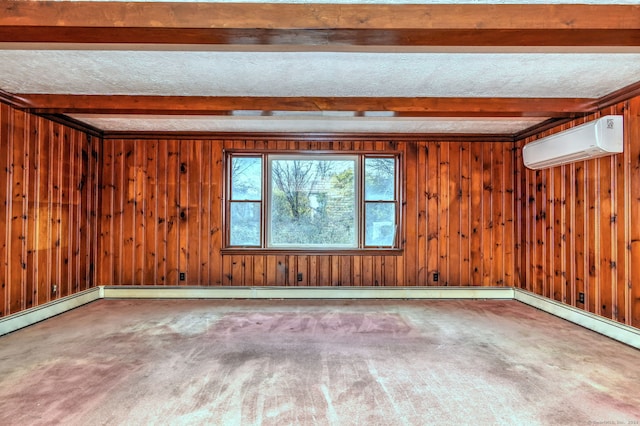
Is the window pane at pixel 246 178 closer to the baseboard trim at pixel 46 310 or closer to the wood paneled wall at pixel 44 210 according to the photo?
the wood paneled wall at pixel 44 210

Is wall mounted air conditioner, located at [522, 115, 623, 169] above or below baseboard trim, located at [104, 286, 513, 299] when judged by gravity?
above

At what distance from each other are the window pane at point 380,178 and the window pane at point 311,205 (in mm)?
243

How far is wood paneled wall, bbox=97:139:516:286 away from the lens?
5.20m

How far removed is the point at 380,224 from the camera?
5.27 m

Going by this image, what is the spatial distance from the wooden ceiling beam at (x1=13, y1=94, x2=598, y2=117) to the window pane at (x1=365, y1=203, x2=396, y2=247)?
6.18ft

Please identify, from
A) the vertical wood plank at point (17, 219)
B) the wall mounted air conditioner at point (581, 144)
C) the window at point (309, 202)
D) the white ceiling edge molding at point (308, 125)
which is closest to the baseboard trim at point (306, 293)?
the window at point (309, 202)

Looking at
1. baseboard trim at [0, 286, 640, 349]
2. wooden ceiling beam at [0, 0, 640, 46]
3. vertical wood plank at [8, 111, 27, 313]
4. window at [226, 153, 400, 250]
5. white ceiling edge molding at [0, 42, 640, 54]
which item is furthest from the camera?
window at [226, 153, 400, 250]

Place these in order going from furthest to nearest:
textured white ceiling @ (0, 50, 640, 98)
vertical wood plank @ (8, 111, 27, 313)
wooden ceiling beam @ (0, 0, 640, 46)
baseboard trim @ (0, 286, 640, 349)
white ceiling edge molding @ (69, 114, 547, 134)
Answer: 1. baseboard trim @ (0, 286, 640, 349)
2. white ceiling edge molding @ (69, 114, 547, 134)
3. vertical wood plank @ (8, 111, 27, 313)
4. textured white ceiling @ (0, 50, 640, 98)
5. wooden ceiling beam @ (0, 0, 640, 46)

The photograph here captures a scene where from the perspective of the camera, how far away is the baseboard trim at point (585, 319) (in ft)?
10.9

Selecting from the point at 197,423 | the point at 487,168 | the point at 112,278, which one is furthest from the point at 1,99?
the point at 487,168

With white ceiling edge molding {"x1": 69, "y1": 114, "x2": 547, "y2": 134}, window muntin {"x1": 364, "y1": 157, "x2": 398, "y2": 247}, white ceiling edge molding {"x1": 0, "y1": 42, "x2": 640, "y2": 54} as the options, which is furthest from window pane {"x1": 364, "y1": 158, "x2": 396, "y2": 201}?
white ceiling edge molding {"x1": 0, "y1": 42, "x2": 640, "y2": 54}

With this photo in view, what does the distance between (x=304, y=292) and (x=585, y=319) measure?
3358 mm

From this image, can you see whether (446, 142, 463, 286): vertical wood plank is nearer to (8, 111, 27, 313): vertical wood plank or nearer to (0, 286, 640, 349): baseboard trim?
(0, 286, 640, 349): baseboard trim

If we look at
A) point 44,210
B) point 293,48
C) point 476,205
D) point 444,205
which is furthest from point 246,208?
point 476,205
